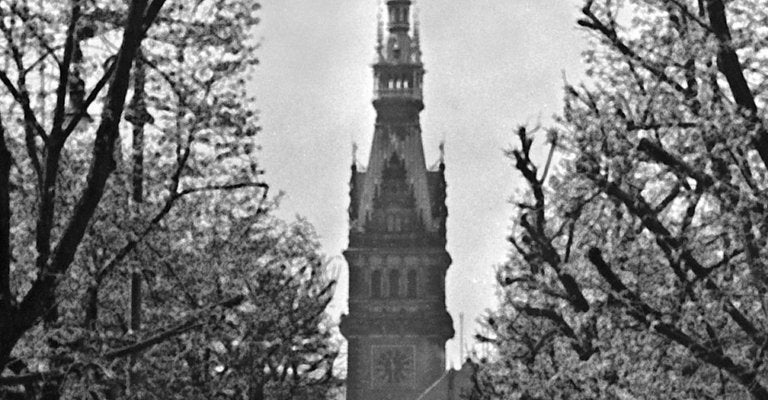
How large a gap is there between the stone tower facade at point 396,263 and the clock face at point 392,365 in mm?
77

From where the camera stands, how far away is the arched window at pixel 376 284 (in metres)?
128

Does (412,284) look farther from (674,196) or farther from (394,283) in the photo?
(674,196)

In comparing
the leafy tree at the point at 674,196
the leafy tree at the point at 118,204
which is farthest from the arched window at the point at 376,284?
the leafy tree at the point at 674,196

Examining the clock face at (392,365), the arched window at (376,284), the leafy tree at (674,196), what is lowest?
the leafy tree at (674,196)

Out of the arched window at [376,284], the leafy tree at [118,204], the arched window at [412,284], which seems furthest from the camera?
the arched window at [412,284]

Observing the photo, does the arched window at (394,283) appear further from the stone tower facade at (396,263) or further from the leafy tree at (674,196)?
the leafy tree at (674,196)

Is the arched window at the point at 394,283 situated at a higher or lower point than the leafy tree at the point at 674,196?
higher

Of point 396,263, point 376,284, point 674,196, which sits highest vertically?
point 396,263

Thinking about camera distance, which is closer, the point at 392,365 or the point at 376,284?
the point at 392,365

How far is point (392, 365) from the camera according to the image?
12756cm

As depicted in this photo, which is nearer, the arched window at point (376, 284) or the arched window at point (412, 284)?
the arched window at point (376, 284)

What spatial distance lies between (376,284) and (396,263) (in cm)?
234

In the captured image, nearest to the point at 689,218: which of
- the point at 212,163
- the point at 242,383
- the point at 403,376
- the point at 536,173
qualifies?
the point at 536,173

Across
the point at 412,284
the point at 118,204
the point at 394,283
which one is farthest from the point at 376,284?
the point at 118,204
